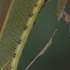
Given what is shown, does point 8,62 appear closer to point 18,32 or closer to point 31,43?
point 18,32

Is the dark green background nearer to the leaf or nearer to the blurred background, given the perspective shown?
the blurred background

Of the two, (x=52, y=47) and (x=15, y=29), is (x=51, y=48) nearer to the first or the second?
(x=52, y=47)

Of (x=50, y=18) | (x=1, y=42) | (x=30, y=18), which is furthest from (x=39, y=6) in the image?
(x=50, y=18)

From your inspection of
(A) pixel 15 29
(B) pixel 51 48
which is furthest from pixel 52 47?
(A) pixel 15 29

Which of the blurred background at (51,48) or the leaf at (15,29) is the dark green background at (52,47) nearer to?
the blurred background at (51,48)

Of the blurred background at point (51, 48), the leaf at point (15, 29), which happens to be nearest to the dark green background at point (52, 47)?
the blurred background at point (51, 48)

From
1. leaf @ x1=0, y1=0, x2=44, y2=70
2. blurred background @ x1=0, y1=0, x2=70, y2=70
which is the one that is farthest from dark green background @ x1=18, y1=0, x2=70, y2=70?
leaf @ x1=0, y1=0, x2=44, y2=70
